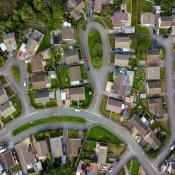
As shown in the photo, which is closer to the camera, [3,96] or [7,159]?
[3,96]

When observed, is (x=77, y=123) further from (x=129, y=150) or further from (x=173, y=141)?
(x=173, y=141)

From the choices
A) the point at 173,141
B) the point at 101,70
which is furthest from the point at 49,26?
the point at 173,141

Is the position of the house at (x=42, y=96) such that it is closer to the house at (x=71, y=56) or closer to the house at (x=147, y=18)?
the house at (x=71, y=56)

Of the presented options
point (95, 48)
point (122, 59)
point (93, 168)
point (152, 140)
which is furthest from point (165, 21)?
point (93, 168)

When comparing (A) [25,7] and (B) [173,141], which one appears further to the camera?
(B) [173,141]

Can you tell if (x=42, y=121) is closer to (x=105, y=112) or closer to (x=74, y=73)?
(x=74, y=73)

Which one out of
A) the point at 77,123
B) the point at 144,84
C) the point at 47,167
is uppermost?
the point at 144,84

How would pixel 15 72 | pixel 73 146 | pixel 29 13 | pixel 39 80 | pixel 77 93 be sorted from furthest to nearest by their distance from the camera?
1. pixel 73 146
2. pixel 15 72
3. pixel 77 93
4. pixel 39 80
5. pixel 29 13
